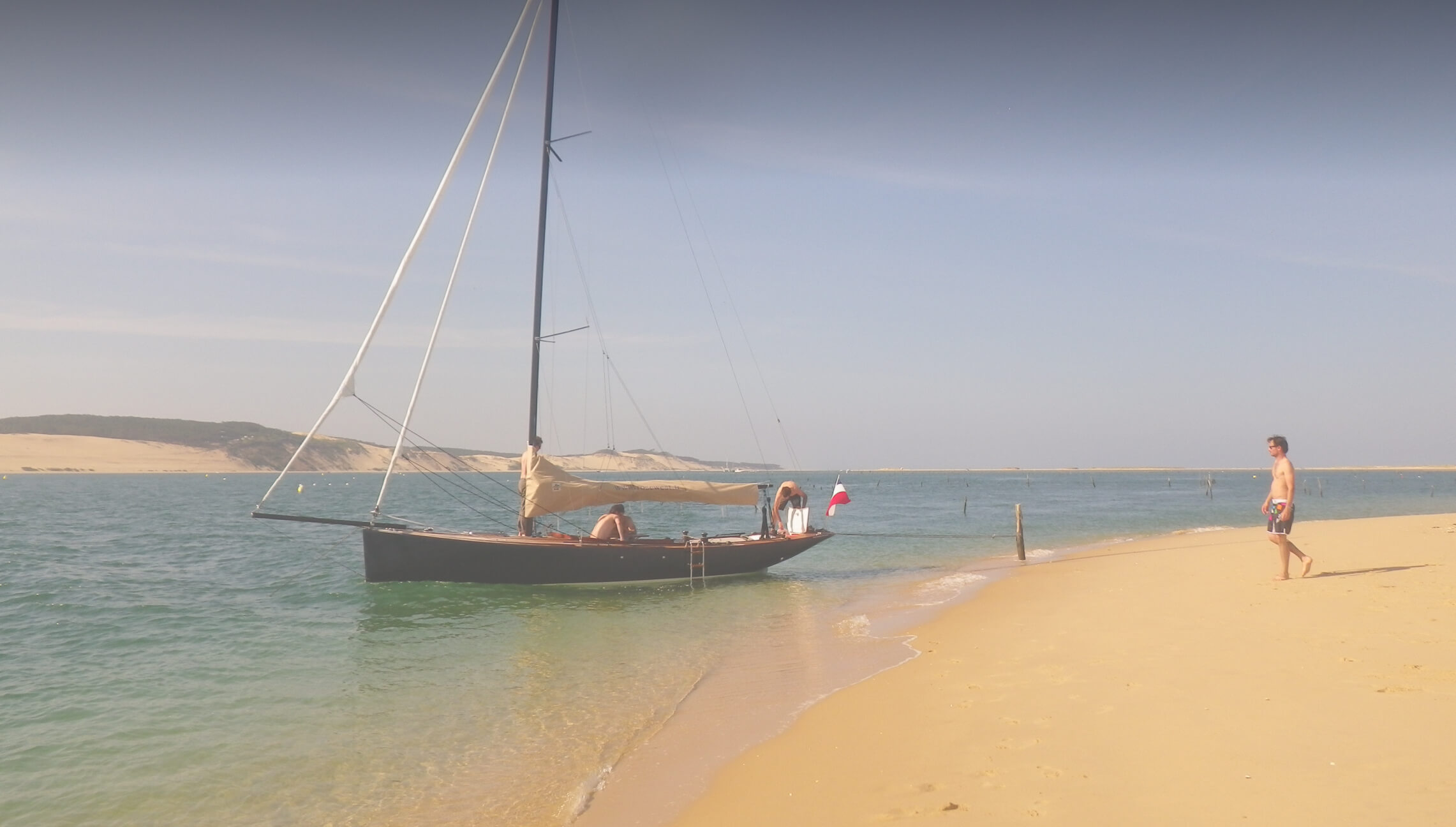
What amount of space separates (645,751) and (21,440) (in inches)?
7889

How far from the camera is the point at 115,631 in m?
14.0

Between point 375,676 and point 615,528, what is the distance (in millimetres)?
8633

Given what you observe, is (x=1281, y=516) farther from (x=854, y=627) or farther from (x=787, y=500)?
(x=787, y=500)

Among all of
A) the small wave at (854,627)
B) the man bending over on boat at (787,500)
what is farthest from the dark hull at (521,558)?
the small wave at (854,627)

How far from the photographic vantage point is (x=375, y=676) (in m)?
11.0

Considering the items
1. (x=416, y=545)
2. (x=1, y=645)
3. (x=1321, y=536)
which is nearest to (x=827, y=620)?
(x=416, y=545)

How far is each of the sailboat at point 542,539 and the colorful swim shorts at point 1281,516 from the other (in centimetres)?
1099

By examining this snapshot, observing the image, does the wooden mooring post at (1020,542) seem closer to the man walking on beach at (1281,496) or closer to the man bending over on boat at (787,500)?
the man bending over on boat at (787,500)

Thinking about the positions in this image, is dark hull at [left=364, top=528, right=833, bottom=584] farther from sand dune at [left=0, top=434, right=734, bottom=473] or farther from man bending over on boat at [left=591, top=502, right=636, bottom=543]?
sand dune at [left=0, top=434, right=734, bottom=473]

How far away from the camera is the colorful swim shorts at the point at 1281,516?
480 inches

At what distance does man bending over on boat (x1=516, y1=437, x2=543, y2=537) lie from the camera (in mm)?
18172

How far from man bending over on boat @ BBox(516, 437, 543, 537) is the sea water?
137cm

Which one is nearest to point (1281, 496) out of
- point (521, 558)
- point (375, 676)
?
point (375, 676)

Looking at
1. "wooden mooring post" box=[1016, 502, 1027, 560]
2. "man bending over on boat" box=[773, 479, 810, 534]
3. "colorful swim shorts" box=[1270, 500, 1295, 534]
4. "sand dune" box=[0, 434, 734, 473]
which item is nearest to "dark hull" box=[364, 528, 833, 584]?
"man bending over on boat" box=[773, 479, 810, 534]
